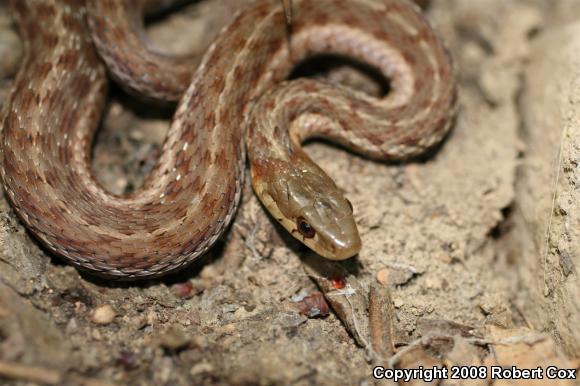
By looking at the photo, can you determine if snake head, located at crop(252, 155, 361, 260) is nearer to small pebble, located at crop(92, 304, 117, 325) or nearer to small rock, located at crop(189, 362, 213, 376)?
small rock, located at crop(189, 362, 213, 376)

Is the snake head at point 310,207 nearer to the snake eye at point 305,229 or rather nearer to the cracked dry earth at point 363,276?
the snake eye at point 305,229

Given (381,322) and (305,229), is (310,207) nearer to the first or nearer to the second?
(305,229)

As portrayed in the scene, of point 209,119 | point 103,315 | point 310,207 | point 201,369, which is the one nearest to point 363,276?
point 310,207

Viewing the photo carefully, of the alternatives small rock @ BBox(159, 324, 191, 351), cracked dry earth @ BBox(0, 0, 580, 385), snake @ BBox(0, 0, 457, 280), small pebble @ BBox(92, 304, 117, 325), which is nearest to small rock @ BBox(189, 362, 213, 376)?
cracked dry earth @ BBox(0, 0, 580, 385)

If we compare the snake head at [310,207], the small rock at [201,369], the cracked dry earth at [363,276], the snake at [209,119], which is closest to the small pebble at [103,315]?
the cracked dry earth at [363,276]

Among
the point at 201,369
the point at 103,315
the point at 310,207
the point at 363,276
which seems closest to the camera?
the point at 201,369

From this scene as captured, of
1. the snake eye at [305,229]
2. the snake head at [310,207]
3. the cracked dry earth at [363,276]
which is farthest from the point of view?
the snake eye at [305,229]

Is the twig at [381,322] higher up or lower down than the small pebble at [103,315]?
lower down
